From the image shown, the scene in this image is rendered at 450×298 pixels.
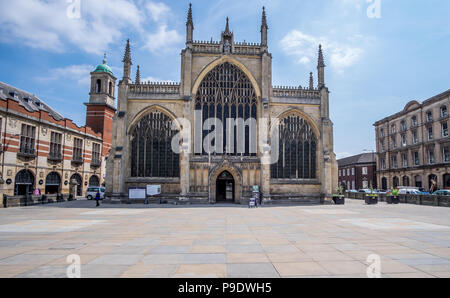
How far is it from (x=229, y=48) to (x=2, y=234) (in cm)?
2708

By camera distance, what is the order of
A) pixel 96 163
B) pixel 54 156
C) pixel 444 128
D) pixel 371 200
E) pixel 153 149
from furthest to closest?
pixel 96 163
pixel 444 128
pixel 54 156
pixel 153 149
pixel 371 200

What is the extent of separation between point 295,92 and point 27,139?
30.3 m

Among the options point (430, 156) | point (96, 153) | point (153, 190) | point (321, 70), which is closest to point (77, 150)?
point (96, 153)

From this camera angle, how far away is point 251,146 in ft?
101

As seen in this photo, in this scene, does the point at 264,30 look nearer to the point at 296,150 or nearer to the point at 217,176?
the point at 296,150

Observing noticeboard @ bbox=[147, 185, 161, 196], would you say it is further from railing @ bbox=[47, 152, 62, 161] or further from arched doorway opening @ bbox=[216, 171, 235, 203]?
railing @ bbox=[47, 152, 62, 161]

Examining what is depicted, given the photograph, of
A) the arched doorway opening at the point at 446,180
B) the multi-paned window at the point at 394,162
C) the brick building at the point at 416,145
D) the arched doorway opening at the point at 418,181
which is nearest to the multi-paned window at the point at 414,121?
the brick building at the point at 416,145

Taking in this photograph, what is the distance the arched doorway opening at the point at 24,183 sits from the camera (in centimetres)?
2933

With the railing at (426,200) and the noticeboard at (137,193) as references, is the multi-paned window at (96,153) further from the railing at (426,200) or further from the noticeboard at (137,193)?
the railing at (426,200)

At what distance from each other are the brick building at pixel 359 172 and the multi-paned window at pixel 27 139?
58457 millimetres

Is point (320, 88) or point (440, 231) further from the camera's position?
point (320, 88)

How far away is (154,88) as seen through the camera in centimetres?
3056
